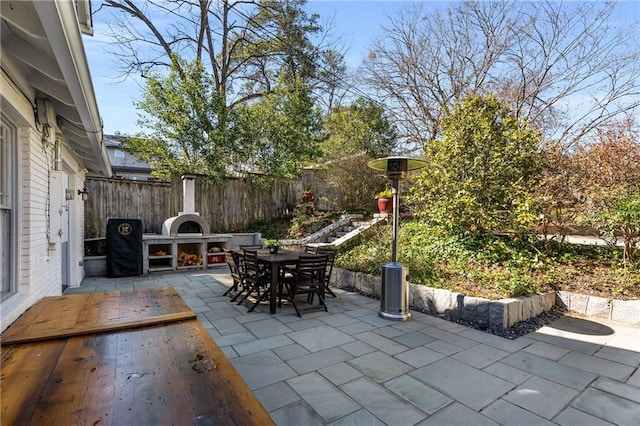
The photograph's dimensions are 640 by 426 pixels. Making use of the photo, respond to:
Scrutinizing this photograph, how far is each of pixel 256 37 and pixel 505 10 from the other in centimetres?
764

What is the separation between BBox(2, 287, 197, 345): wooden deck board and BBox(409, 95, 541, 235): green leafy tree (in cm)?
466

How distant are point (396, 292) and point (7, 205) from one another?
3828mm

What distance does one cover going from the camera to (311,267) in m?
4.46

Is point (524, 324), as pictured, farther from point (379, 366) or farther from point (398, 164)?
point (398, 164)

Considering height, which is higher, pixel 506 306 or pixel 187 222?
pixel 187 222

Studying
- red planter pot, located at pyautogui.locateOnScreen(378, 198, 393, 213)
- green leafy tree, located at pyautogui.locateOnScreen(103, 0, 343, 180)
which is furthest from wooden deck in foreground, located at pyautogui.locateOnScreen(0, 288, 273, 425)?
green leafy tree, located at pyautogui.locateOnScreen(103, 0, 343, 180)

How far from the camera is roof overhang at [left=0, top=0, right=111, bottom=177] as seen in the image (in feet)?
4.83

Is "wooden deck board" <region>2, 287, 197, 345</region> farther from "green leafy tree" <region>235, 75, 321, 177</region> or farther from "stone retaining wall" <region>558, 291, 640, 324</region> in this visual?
"green leafy tree" <region>235, 75, 321, 177</region>

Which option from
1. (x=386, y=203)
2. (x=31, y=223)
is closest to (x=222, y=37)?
(x=386, y=203)

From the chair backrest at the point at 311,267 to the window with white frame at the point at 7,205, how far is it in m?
2.89

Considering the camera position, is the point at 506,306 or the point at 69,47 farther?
the point at 506,306

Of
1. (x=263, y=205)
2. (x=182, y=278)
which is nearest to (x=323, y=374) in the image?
(x=182, y=278)

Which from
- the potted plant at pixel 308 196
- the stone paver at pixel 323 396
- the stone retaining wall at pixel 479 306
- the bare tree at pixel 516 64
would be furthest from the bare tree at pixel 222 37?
the stone paver at pixel 323 396

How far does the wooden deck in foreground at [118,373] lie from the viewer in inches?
46.4
